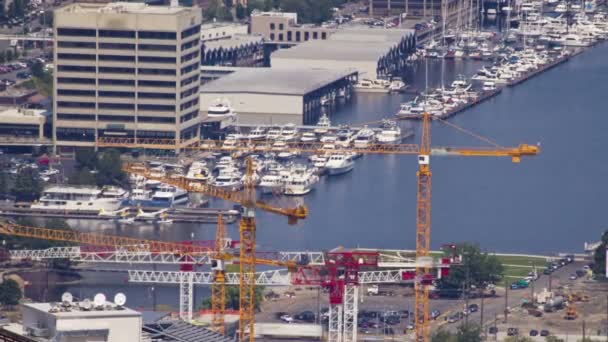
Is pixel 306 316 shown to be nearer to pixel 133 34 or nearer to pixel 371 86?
pixel 133 34

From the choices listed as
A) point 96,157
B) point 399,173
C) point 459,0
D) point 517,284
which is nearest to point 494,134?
point 399,173

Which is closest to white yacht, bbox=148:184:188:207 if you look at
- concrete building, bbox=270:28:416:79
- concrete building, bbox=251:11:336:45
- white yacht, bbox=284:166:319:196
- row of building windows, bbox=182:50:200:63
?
white yacht, bbox=284:166:319:196

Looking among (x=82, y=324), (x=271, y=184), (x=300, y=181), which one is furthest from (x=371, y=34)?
(x=82, y=324)

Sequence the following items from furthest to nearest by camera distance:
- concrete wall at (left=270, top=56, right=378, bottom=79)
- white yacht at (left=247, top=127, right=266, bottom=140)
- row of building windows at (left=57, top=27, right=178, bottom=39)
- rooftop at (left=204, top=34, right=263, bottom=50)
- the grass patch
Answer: rooftop at (left=204, top=34, right=263, bottom=50), concrete wall at (left=270, top=56, right=378, bottom=79), white yacht at (left=247, top=127, right=266, bottom=140), row of building windows at (left=57, top=27, right=178, bottom=39), the grass patch

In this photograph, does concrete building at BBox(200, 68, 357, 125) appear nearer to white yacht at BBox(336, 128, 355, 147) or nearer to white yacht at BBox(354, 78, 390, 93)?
white yacht at BBox(336, 128, 355, 147)

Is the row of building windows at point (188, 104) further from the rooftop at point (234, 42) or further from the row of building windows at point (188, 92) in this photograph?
the rooftop at point (234, 42)

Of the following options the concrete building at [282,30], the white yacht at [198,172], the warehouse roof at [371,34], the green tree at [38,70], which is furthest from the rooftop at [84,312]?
the concrete building at [282,30]
